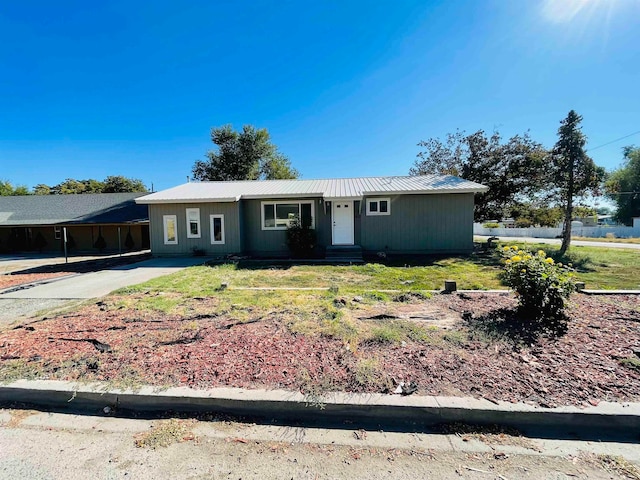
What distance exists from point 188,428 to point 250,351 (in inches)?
43.6

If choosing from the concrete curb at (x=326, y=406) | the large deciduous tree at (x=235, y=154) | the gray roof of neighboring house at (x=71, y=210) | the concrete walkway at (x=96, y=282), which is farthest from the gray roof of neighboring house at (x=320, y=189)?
the large deciduous tree at (x=235, y=154)

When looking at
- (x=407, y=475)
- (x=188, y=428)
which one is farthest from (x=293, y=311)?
(x=407, y=475)

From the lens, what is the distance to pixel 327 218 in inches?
493

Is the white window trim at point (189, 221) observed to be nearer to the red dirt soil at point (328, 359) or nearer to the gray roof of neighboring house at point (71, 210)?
the gray roof of neighboring house at point (71, 210)

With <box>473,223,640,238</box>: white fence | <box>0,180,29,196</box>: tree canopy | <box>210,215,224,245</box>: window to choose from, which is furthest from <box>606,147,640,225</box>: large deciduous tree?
<box>0,180,29,196</box>: tree canopy

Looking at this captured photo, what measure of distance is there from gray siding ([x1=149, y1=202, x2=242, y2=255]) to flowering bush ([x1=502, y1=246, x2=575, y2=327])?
415 inches

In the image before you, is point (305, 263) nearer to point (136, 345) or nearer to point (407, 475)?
point (136, 345)

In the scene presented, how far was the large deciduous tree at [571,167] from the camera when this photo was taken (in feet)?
38.2

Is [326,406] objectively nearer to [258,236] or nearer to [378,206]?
[378,206]

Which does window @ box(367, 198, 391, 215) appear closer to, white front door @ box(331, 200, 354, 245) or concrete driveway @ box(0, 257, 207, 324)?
white front door @ box(331, 200, 354, 245)

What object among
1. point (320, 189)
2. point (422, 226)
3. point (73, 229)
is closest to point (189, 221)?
point (320, 189)

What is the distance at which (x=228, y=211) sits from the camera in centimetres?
1256

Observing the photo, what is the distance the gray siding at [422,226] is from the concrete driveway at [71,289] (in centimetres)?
780

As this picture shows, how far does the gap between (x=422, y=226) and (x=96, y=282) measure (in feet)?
37.7
